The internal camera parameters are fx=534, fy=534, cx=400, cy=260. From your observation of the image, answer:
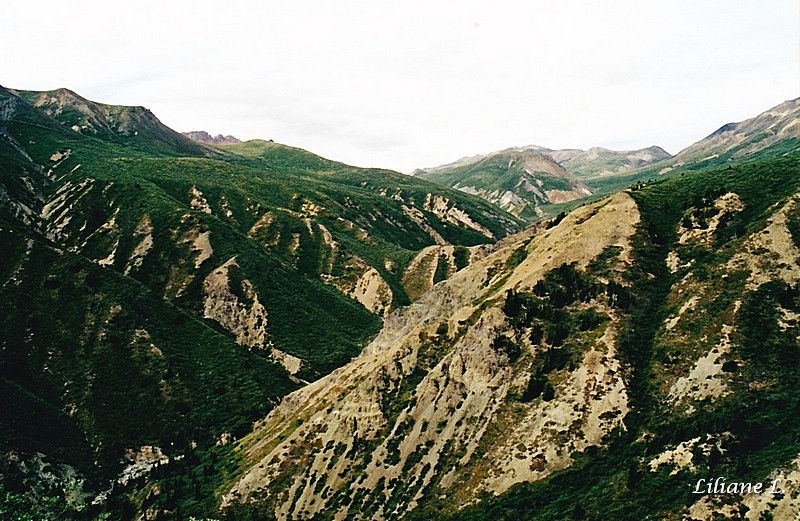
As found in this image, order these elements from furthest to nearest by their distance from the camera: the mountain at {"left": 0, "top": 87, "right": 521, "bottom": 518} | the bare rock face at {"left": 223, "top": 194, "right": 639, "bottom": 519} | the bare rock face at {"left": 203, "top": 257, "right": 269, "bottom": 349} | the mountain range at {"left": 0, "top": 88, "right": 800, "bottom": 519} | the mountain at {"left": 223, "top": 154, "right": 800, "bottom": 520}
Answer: the bare rock face at {"left": 203, "top": 257, "right": 269, "bottom": 349} → the mountain at {"left": 0, "top": 87, "right": 521, "bottom": 518} → the bare rock face at {"left": 223, "top": 194, "right": 639, "bottom": 519} → the mountain range at {"left": 0, "top": 88, "right": 800, "bottom": 519} → the mountain at {"left": 223, "top": 154, "right": 800, "bottom": 520}

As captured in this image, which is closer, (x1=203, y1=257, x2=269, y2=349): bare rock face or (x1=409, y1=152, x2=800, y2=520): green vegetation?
(x1=409, y1=152, x2=800, y2=520): green vegetation

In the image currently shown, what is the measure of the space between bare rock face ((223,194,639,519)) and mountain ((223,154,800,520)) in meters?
0.27

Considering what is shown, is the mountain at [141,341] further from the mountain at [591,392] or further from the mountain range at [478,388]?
the mountain at [591,392]

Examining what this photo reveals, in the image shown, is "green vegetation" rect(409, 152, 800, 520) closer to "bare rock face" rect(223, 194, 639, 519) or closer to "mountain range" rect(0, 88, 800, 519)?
"mountain range" rect(0, 88, 800, 519)

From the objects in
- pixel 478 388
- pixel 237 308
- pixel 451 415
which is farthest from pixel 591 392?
pixel 237 308

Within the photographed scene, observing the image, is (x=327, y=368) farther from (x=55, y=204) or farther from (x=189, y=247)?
(x=55, y=204)

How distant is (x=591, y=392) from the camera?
7038cm

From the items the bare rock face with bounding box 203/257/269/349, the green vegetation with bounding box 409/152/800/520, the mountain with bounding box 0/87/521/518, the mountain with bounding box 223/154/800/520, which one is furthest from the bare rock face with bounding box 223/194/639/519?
the bare rock face with bounding box 203/257/269/349

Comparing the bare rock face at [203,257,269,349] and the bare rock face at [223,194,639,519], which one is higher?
the bare rock face at [203,257,269,349]

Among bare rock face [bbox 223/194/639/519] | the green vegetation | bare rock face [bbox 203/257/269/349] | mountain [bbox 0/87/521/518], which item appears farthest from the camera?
bare rock face [bbox 203/257/269/349]

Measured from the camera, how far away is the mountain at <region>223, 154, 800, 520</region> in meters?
57.8

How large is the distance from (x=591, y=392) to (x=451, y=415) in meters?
20.3

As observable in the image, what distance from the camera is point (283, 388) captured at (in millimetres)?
129000

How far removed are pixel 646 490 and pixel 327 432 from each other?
4864 centimetres
